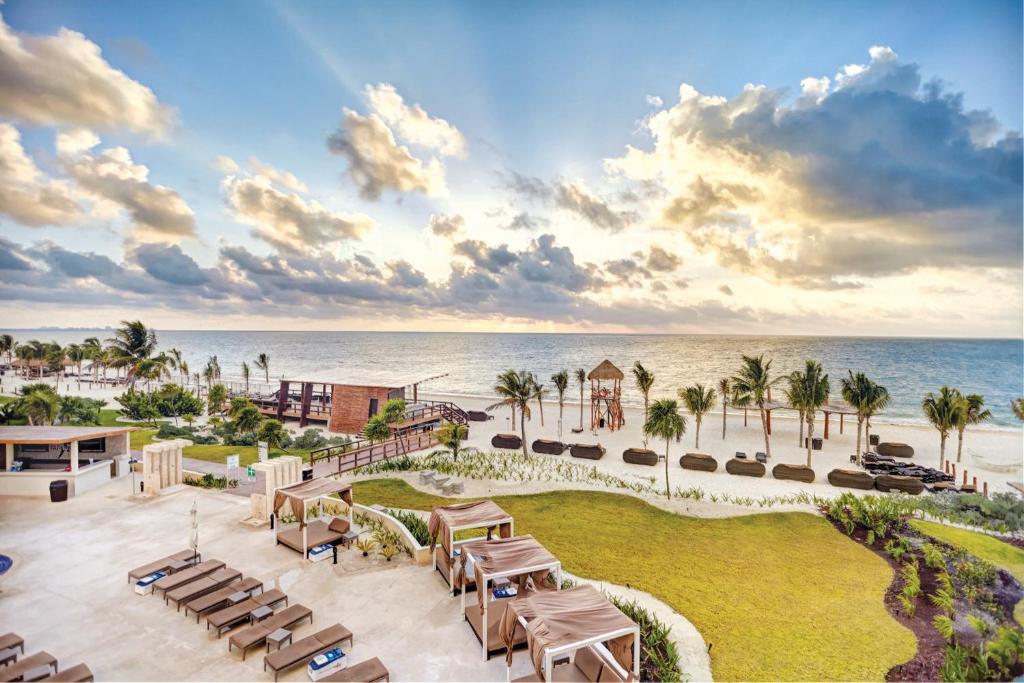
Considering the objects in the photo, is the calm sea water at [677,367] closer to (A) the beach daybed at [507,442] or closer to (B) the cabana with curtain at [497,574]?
(A) the beach daybed at [507,442]

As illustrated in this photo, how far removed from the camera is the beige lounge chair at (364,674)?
768 centimetres

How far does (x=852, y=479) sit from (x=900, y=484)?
6.37ft

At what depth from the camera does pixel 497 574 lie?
29.8 ft

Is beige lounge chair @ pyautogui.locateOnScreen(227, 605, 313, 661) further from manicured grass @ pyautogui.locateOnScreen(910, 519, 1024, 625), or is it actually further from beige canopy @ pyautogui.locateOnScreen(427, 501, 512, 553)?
manicured grass @ pyautogui.locateOnScreen(910, 519, 1024, 625)

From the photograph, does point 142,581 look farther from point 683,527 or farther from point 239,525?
point 683,527


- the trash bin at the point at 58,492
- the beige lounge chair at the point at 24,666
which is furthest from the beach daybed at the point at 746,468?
the trash bin at the point at 58,492

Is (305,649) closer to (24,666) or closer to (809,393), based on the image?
(24,666)

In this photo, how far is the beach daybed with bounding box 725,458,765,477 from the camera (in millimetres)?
24391

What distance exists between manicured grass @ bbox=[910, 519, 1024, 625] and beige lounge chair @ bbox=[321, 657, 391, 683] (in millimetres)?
17099

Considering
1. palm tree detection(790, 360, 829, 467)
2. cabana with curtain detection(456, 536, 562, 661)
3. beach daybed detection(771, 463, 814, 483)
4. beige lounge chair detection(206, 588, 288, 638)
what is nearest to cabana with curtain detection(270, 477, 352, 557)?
beige lounge chair detection(206, 588, 288, 638)

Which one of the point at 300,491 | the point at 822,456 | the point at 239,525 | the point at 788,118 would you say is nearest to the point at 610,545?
the point at 300,491

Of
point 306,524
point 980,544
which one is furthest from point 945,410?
point 306,524

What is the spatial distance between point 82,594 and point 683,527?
1825 centimetres

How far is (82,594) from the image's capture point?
1086 centimetres
